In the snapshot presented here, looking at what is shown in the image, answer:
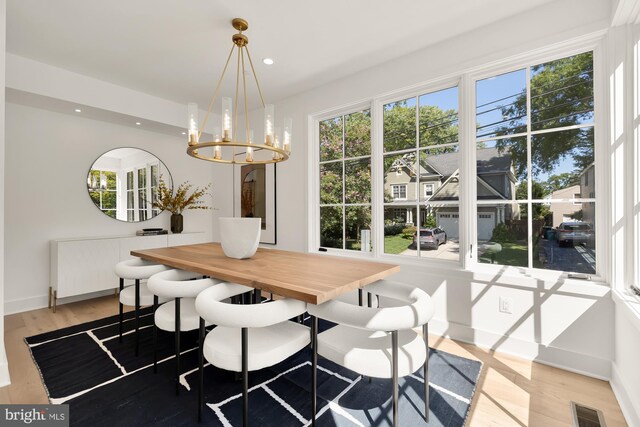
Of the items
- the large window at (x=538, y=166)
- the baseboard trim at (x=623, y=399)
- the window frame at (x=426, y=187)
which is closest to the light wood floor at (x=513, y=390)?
the baseboard trim at (x=623, y=399)

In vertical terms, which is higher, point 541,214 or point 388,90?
point 388,90

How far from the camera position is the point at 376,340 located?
5.19 ft

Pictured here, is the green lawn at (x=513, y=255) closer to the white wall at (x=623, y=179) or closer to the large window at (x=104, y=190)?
the white wall at (x=623, y=179)

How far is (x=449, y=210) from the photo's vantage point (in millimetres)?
2662

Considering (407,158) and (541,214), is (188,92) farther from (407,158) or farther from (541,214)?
(541,214)

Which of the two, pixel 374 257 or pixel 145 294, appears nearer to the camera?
pixel 145 294

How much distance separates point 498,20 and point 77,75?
4124 millimetres

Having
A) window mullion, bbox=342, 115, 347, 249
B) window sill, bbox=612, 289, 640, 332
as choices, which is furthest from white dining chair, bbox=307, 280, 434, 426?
window mullion, bbox=342, 115, 347, 249

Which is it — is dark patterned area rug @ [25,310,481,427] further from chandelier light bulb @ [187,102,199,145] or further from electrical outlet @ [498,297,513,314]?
chandelier light bulb @ [187,102,199,145]

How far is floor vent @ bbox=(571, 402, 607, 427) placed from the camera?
60.7 inches

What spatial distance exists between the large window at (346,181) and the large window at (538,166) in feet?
3.72

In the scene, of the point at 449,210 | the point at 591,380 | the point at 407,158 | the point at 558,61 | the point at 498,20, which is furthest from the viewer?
the point at 407,158

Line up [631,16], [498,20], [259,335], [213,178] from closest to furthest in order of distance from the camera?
[259,335], [631,16], [498,20], [213,178]

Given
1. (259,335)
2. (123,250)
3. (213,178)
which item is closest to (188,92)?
(213,178)
